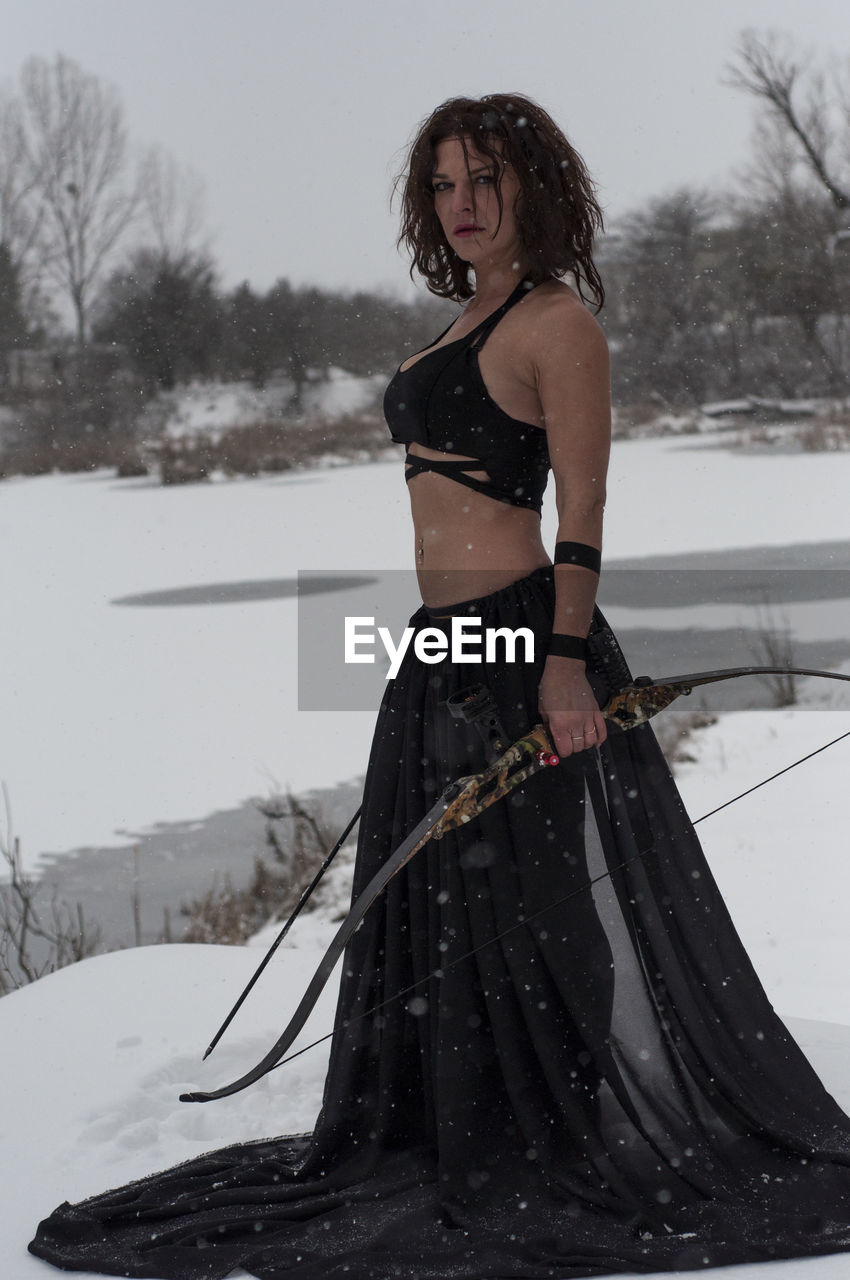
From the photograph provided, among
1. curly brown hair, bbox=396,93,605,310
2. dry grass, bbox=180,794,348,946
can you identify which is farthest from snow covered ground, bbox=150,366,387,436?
curly brown hair, bbox=396,93,605,310

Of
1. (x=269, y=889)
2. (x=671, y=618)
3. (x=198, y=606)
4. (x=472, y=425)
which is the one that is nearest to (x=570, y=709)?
(x=472, y=425)

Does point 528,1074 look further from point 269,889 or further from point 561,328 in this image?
point 269,889

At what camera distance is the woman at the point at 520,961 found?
1699 millimetres

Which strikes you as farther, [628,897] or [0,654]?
[0,654]

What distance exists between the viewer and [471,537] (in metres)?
1.83

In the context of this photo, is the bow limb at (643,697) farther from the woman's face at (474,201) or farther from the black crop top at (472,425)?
the woman's face at (474,201)

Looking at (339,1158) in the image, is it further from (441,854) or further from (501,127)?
(501,127)

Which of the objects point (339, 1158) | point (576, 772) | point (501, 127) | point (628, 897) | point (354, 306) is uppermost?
point (354, 306)

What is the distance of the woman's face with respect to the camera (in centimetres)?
179

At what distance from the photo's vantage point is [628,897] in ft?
6.03

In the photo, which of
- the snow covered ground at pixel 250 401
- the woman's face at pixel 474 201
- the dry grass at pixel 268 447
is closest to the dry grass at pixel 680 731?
the dry grass at pixel 268 447

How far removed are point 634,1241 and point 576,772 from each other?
0.61m

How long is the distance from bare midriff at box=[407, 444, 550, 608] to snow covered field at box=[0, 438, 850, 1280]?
1077 mm

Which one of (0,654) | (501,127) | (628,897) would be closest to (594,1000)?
(628,897)
